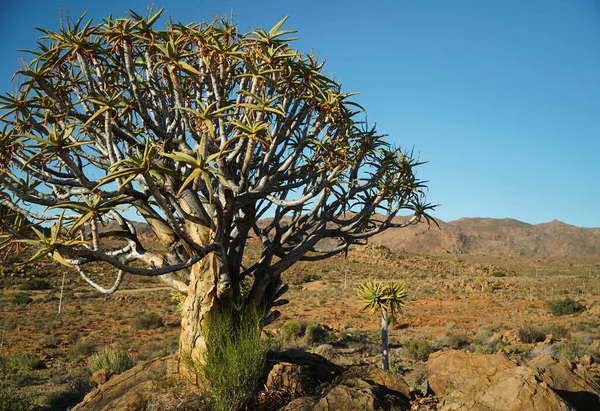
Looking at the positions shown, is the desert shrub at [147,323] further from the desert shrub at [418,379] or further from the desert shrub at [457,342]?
the desert shrub at [418,379]

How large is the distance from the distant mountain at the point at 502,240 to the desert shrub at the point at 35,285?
236 ft

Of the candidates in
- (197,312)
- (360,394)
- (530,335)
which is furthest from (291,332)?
(360,394)

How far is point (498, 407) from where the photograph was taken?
4812 mm

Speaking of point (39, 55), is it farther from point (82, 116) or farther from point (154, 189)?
point (154, 189)

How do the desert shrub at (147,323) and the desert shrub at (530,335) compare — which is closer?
the desert shrub at (530,335)

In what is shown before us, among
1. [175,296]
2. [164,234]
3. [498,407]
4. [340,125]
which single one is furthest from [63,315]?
[498,407]

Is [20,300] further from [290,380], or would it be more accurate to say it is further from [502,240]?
[502,240]

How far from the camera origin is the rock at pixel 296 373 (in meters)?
6.65

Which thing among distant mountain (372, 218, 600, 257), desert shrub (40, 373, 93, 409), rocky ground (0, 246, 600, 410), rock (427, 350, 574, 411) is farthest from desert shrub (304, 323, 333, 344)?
distant mountain (372, 218, 600, 257)

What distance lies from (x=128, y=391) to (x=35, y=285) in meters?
33.1

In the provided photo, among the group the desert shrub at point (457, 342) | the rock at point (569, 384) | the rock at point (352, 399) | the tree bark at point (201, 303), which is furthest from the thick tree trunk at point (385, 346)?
the desert shrub at point (457, 342)

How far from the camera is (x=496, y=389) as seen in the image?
507cm

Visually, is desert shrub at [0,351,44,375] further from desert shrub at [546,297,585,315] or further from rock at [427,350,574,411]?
desert shrub at [546,297,585,315]

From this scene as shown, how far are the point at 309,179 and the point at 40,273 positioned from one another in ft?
133
